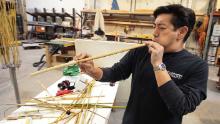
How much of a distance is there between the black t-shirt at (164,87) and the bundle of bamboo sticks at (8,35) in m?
1.05

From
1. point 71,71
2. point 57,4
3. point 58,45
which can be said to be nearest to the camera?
point 71,71

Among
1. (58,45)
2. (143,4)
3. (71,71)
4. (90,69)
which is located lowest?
(71,71)

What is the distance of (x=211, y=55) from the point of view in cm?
520

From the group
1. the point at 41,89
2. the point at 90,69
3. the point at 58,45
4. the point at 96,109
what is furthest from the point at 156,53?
the point at 58,45

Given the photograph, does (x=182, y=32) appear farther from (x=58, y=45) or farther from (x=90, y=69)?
(x=58, y=45)

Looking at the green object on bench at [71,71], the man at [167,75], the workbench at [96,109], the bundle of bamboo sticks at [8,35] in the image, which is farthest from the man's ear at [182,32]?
the bundle of bamboo sticks at [8,35]

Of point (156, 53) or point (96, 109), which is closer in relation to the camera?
point (156, 53)

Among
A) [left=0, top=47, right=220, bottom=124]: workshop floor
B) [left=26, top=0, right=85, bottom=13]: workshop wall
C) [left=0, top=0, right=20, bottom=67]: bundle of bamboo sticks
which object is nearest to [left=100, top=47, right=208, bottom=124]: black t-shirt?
[left=0, top=0, right=20, bottom=67]: bundle of bamboo sticks

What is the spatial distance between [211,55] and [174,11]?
500 cm

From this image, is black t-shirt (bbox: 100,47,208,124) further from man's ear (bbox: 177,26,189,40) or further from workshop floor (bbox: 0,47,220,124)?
workshop floor (bbox: 0,47,220,124)

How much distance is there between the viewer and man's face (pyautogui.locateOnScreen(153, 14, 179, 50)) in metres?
0.92

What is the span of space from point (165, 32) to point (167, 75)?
0.79 feet

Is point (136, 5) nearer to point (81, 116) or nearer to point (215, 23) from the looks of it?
point (215, 23)

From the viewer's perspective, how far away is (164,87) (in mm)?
800
